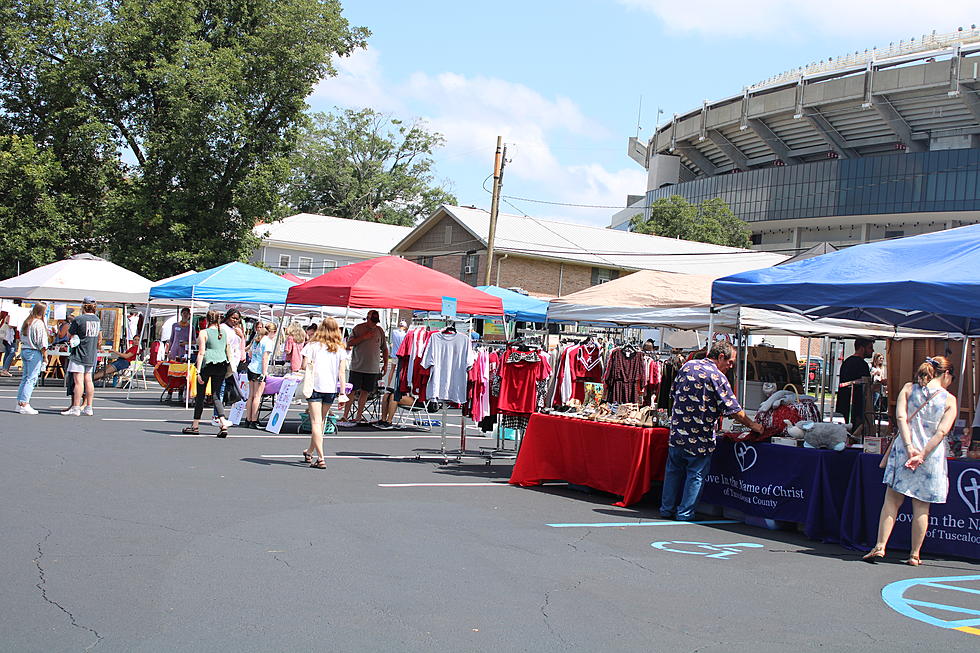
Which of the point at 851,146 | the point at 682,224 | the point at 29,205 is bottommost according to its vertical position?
the point at 29,205

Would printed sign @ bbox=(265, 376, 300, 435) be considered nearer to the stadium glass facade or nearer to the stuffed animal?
the stuffed animal

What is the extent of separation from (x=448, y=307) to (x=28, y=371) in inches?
266

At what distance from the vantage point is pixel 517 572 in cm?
646

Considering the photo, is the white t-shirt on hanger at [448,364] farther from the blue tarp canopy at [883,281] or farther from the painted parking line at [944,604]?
the painted parking line at [944,604]

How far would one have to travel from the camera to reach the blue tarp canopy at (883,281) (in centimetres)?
788

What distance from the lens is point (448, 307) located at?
1324 cm

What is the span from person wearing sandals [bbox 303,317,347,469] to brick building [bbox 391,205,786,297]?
2930 centimetres

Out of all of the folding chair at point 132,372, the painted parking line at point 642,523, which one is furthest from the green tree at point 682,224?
the painted parking line at point 642,523

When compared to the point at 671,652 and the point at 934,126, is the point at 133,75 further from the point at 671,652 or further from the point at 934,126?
the point at 934,126

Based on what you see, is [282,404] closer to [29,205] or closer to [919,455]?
[919,455]

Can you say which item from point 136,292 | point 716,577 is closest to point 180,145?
point 136,292

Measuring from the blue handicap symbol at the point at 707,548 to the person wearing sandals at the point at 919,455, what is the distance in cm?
102

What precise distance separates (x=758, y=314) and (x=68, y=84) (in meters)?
23.5

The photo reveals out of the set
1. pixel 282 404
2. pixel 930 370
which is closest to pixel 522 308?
pixel 282 404
